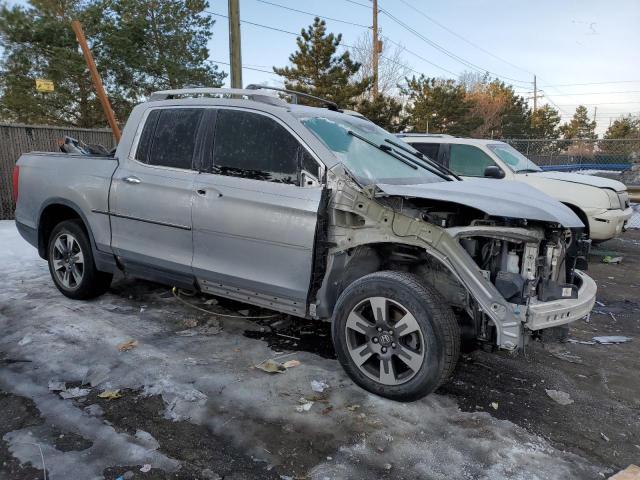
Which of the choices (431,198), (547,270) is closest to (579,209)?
(547,270)

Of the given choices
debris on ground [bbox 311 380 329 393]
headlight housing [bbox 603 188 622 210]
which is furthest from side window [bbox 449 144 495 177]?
debris on ground [bbox 311 380 329 393]

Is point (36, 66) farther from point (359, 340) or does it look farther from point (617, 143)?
point (617, 143)

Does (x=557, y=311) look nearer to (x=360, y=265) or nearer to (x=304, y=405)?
(x=360, y=265)

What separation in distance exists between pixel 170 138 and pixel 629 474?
3.99 meters

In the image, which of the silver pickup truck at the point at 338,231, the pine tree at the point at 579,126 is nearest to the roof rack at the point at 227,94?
the silver pickup truck at the point at 338,231

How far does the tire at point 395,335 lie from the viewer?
292cm

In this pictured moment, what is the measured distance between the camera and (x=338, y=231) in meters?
3.33

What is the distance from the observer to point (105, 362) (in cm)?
358

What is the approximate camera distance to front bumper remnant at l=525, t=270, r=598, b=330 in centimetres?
286

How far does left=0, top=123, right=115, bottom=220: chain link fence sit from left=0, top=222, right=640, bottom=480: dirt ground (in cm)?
667

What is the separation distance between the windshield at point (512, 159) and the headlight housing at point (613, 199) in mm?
1206

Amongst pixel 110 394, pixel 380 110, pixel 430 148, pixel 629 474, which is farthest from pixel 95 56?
pixel 629 474

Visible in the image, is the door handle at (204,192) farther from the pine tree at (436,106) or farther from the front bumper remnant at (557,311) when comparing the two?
the pine tree at (436,106)

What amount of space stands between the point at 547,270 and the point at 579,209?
5.57 m
